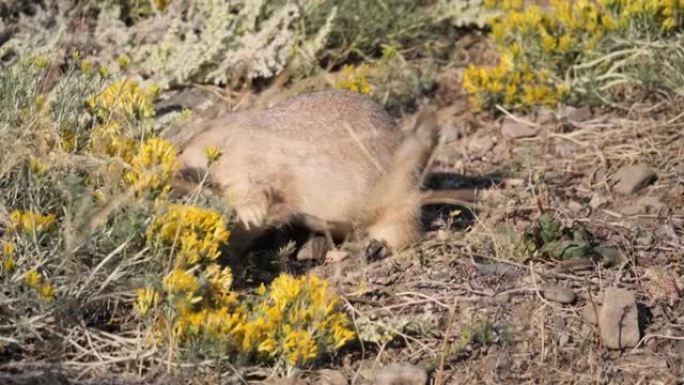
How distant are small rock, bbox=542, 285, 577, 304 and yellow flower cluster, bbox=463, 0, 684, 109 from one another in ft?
6.23

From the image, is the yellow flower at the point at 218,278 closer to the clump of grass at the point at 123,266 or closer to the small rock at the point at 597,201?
the clump of grass at the point at 123,266

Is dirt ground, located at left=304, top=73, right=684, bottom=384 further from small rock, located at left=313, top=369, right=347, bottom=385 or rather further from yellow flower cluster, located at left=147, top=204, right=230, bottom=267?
yellow flower cluster, located at left=147, top=204, right=230, bottom=267

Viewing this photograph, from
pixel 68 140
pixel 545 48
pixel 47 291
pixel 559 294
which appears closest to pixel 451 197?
pixel 559 294

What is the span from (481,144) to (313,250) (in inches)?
62.6

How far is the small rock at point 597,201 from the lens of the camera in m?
5.36

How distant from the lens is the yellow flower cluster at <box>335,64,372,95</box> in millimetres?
6047

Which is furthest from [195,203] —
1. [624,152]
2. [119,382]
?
[624,152]

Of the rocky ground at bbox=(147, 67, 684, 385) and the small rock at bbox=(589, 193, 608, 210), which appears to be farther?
the small rock at bbox=(589, 193, 608, 210)

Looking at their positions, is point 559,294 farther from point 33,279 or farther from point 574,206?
point 33,279

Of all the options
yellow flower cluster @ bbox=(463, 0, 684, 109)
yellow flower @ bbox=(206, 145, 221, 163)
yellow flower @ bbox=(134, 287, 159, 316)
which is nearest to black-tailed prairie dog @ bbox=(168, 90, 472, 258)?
yellow flower @ bbox=(206, 145, 221, 163)

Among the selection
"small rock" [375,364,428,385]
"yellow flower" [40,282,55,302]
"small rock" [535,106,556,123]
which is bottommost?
"small rock" [535,106,556,123]

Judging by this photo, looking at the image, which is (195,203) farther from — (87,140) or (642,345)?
(642,345)

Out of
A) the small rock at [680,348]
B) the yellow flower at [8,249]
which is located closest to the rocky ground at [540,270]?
the small rock at [680,348]

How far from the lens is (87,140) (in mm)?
4527
